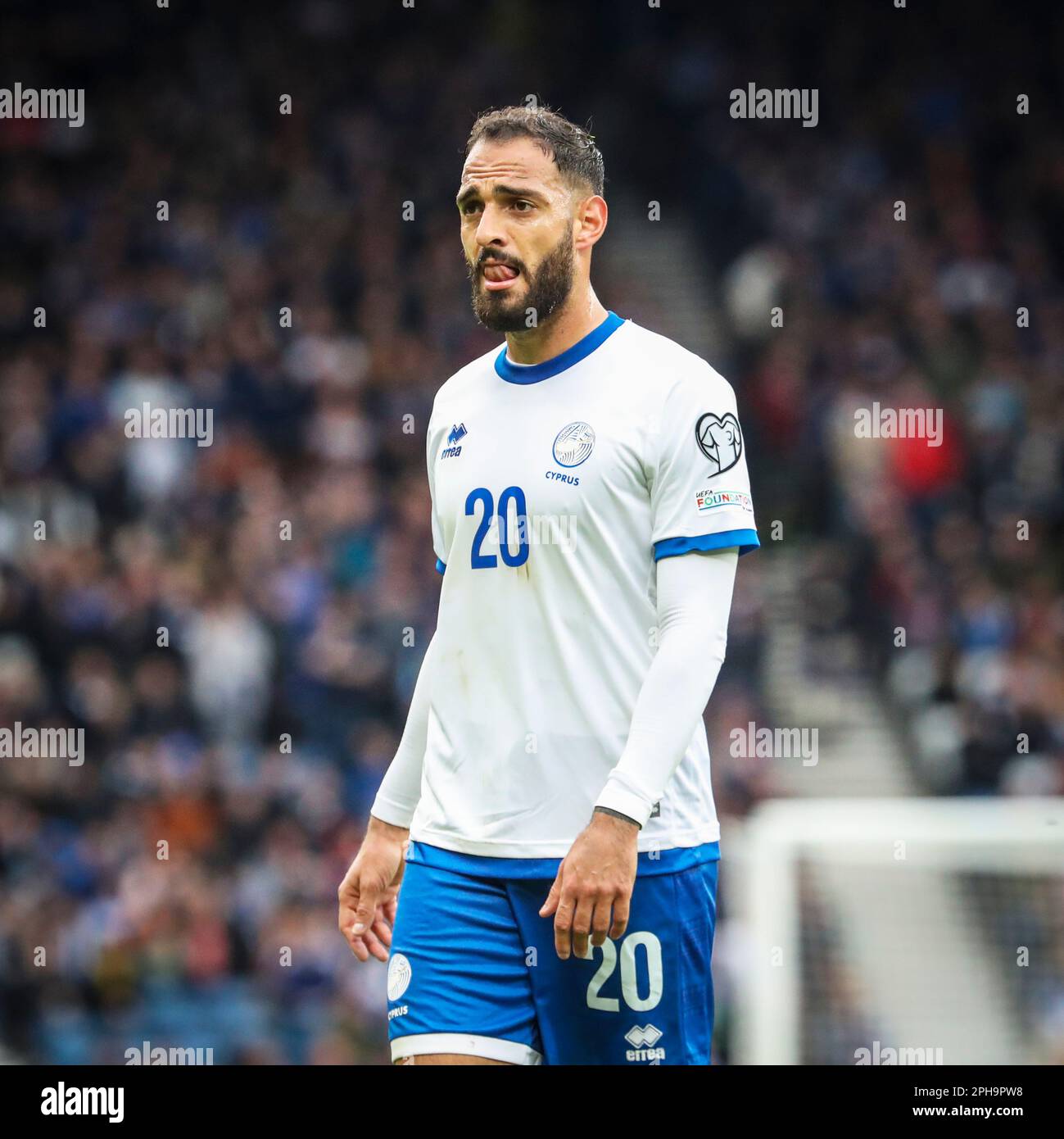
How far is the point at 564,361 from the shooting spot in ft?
11.3

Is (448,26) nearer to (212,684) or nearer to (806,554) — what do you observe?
(806,554)

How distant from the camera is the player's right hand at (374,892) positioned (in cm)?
354

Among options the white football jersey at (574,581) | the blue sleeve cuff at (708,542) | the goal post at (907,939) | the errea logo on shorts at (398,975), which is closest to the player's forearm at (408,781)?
the white football jersey at (574,581)

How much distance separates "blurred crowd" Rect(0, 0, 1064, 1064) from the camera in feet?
28.4

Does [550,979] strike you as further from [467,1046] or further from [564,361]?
[564,361]

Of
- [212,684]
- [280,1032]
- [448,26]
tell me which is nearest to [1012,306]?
[448,26]

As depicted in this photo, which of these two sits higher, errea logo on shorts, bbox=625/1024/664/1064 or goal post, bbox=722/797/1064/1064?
errea logo on shorts, bbox=625/1024/664/1064

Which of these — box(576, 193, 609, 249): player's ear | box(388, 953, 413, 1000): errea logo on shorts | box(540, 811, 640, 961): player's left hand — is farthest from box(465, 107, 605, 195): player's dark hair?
box(388, 953, 413, 1000): errea logo on shorts

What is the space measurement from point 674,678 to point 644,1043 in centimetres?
67

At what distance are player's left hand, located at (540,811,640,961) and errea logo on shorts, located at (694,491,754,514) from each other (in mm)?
589

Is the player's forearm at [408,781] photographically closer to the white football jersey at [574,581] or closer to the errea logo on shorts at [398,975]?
the white football jersey at [574,581]

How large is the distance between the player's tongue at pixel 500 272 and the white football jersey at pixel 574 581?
0.23 meters

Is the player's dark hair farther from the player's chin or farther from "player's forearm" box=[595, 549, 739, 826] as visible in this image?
"player's forearm" box=[595, 549, 739, 826]

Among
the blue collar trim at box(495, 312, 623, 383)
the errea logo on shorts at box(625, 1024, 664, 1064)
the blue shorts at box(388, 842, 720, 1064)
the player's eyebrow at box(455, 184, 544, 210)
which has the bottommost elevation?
the errea logo on shorts at box(625, 1024, 664, 1064)
